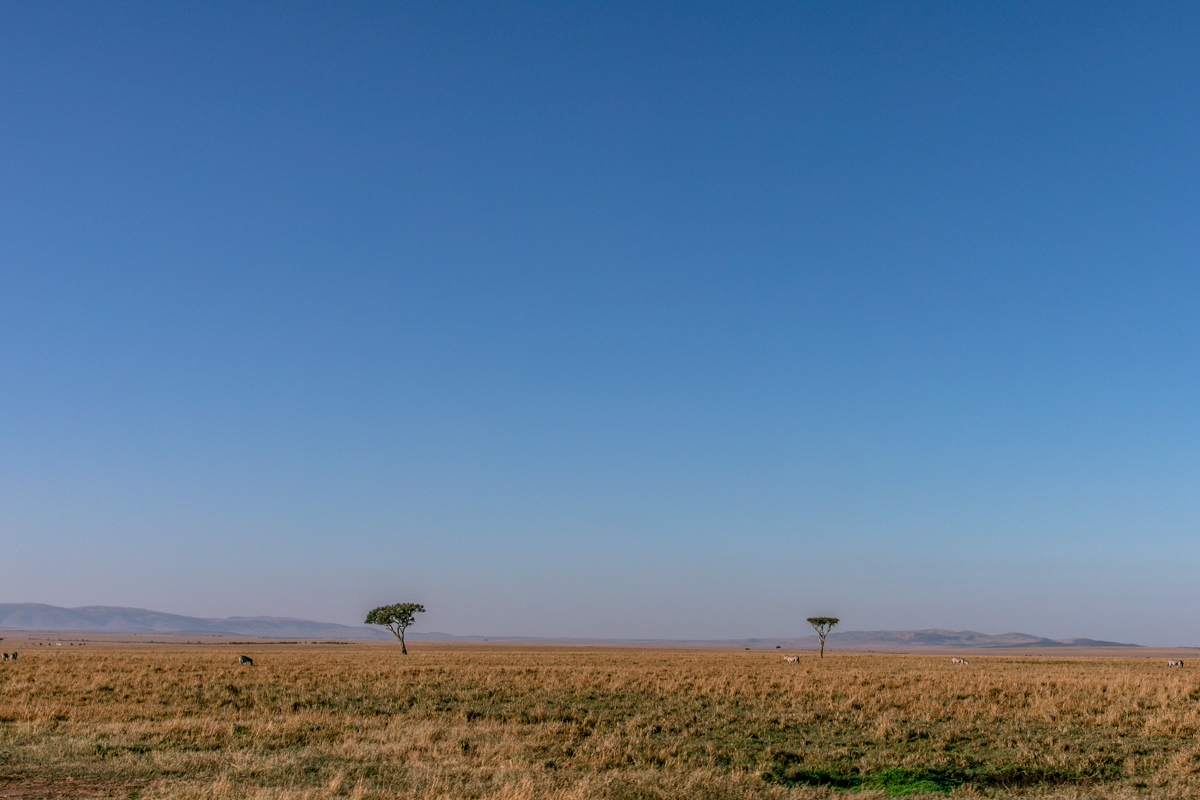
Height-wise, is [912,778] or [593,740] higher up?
[912,778]

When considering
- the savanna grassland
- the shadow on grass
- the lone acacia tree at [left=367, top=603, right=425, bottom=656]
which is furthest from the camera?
the lone acacia tree at [left=367, top=603, right=425, bottom=656]

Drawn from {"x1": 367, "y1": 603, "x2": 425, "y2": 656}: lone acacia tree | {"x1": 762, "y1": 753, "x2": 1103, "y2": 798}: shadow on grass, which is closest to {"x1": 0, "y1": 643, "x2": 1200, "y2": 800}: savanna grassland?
{"x1": 762, "y1": 753, "x2": 1103, "y2": 798}: shadow on grass

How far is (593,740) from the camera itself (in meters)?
18.6

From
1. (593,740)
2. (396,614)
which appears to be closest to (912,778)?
(593,740)

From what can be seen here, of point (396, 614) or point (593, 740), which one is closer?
point (593, 740)

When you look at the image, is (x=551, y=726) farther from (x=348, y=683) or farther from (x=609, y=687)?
(x=348, y=683)

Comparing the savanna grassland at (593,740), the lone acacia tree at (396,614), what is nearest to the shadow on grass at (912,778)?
the savanna grassland at (593,740)

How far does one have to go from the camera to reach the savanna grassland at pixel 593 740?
1380cm

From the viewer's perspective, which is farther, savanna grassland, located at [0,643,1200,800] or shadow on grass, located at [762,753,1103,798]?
shadow on grass, located at [762,753,1103,798]

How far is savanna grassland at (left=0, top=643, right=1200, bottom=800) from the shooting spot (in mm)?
13805

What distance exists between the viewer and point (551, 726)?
2055cm

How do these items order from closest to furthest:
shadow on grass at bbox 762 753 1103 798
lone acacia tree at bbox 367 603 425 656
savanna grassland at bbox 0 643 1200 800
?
savanna grassland at bbox 0 643 1200 800, shadow on grass at bbox 762 753 1103 798, lone acacia tree at bbox 367 603 425 656

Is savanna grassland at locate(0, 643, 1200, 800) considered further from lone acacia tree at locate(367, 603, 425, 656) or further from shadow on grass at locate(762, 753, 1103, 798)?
lone acacia tree at locate(367, 603, 425, 656)

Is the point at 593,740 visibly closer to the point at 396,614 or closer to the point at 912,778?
the point at 912,778
